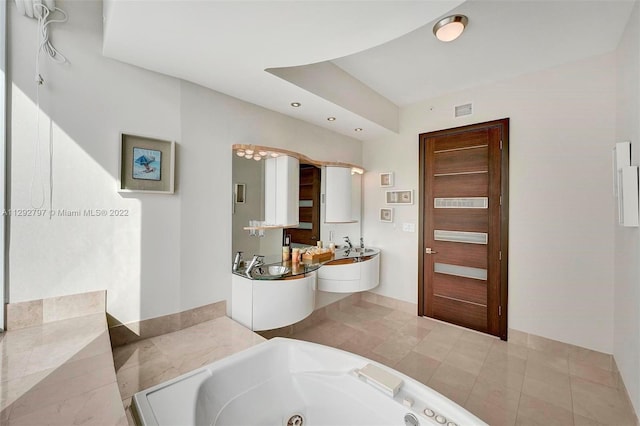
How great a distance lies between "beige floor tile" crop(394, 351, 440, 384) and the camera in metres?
2.35

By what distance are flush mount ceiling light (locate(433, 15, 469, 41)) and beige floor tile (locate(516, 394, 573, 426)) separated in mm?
2815

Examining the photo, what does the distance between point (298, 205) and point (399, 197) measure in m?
1.49

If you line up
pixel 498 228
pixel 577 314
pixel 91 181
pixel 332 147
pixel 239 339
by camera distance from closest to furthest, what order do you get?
pixel 91 181 → pixel 239 339 → pixel 577 314 → pixel 498 228 → pixel 332 147

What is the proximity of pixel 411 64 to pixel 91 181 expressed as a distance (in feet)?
9.37

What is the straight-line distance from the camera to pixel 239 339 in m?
2.00

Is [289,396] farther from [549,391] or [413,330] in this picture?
[549,391]

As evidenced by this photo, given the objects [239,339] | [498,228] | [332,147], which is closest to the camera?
[239,339]

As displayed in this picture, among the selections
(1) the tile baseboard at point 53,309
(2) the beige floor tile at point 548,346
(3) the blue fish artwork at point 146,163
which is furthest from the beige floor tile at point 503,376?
(3) the blue fish artwork at point 146,163

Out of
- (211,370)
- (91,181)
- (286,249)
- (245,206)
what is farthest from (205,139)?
(211,370)

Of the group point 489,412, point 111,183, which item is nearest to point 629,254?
point 489,412

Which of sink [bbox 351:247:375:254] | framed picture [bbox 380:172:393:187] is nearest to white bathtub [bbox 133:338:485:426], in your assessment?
sink [bbox 351:247:375:254]

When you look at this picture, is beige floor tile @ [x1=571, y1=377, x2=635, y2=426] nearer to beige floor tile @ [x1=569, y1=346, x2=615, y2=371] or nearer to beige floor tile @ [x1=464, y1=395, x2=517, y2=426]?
beige floor tile @ [x1=569, y1=346, x2=615, y2=371]

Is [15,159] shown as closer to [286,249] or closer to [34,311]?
[34,311]

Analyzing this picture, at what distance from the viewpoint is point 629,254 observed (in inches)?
75.7
